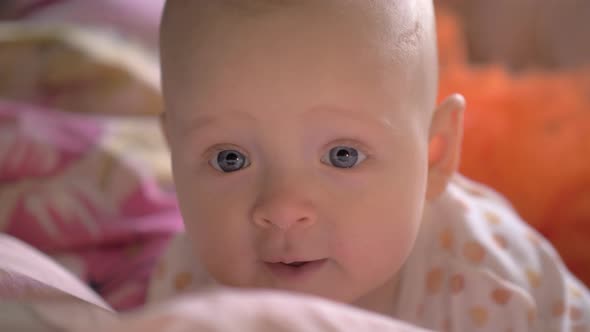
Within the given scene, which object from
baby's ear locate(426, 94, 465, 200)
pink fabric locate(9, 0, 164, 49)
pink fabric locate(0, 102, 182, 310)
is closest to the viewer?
baby's ear locate(426, 94, 465, 200)

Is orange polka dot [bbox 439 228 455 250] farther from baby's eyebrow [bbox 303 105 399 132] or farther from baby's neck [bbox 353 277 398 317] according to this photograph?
baby's eyebrow [bbox 303 105 399 132]

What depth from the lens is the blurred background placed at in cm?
118

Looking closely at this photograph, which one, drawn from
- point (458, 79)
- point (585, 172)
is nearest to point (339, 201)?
point (585, 172)

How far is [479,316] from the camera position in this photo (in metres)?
0.89

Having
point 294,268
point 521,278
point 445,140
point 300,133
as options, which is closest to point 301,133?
point 300,133

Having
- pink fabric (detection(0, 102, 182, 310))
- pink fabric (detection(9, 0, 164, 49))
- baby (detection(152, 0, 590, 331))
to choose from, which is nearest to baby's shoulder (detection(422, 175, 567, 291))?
baby (detection(152, 0, 590, 331))

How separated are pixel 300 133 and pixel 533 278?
39cm

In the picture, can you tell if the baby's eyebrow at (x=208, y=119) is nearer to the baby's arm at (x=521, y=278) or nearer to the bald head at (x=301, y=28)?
the bald head at (x=301, y=28)

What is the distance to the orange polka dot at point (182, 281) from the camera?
3.39 ft

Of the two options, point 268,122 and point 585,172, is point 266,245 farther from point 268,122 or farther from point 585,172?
point 585,172

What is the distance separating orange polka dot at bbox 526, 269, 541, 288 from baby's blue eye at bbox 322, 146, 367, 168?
309 millimetres

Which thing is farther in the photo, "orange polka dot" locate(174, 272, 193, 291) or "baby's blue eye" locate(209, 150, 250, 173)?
"orange polka dot" locate(174, 272, 193, 291)

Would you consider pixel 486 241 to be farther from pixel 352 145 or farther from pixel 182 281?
pixel 182 281

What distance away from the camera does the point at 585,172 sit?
1.26 metres
